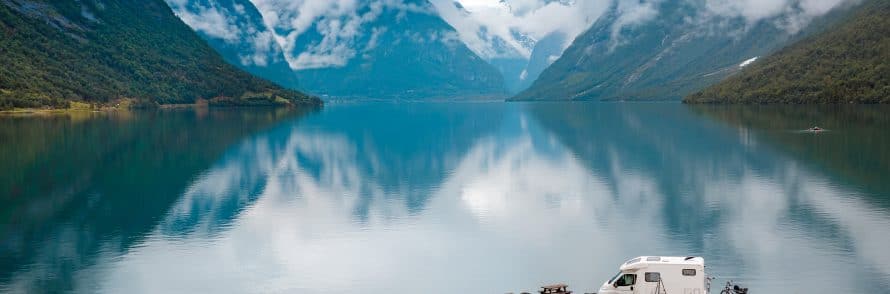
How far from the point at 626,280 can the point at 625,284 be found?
18 cm

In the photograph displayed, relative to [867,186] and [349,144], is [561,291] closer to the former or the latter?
[867,186]

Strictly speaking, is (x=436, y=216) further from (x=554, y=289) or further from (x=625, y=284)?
(x=625, y=284)

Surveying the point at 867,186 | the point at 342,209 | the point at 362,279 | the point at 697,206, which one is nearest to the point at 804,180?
the point at 867,186

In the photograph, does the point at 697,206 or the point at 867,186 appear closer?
the point at 697,206

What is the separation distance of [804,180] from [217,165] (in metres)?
63.1

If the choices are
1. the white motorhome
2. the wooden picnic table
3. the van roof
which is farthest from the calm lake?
the white motorhome

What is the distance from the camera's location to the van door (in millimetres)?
39766

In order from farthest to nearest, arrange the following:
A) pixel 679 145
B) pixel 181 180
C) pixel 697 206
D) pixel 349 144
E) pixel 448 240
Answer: pixel 349 144, pixel 679 145, pixel 181 180, pixel 697 206, pixel 448 240

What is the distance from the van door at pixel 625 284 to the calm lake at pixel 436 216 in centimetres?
661

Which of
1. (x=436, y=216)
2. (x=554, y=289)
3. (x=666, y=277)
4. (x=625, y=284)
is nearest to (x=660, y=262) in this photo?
(x=666, y=277)

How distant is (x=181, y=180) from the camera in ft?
311

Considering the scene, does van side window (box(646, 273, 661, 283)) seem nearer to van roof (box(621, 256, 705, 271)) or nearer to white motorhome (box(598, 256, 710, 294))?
white motorhome (box(598, 256, 710, 294))

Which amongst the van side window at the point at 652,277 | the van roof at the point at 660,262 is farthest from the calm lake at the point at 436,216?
the van side window at the point at 652,277

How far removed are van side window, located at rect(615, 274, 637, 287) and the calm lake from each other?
6.61 metres
